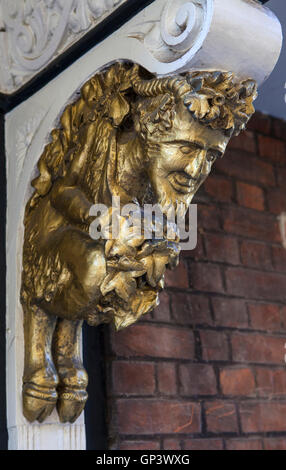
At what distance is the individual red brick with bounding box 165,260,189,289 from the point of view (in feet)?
4.62

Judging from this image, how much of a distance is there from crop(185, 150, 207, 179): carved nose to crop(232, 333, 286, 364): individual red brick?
700 mm

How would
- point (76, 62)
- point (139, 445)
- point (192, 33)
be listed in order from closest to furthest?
point (192, 33) < point (76, 62) < point (139, 445)

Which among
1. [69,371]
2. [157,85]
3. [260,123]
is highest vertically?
[260,123]

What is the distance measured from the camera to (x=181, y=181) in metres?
0.88

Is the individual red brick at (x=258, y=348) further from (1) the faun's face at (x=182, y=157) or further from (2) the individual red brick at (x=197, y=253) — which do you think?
(1) the faun's face at (x=182, y=157)

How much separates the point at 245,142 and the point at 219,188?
173 mm

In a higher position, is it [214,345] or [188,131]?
[188,131]

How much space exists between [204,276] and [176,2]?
0.74 meters

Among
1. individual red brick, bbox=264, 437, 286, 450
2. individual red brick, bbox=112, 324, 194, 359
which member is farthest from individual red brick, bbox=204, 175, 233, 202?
individual red brick, bbox=264, 437, 286, 450

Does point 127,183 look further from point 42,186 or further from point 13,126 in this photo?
point 13,126

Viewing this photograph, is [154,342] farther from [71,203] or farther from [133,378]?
[71,203]

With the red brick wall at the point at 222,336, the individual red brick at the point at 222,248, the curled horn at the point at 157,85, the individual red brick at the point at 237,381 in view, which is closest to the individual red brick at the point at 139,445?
the red brick wall at the point at 222,336

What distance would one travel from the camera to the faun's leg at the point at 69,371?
1.06 meters

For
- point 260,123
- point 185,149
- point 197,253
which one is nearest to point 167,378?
point 197,253
